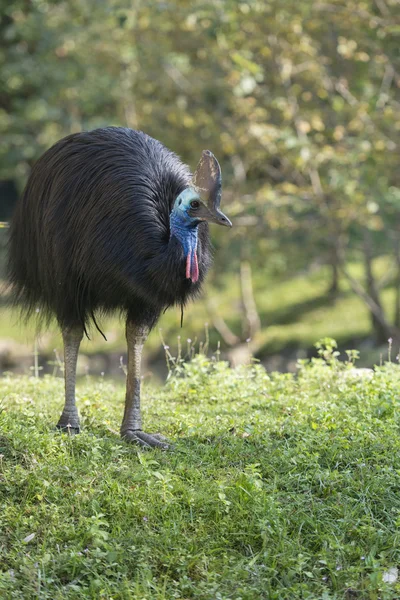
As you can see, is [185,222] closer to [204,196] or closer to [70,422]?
[204,196]

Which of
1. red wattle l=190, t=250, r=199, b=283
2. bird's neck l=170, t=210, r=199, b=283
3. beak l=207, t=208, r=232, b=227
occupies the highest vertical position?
beak l=207, t=208, r=232, b=227

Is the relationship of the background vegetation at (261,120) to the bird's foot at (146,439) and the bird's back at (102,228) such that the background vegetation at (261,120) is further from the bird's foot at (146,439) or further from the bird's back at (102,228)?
the bird's foot at (146,439)

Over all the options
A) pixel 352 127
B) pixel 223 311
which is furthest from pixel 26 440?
pixel 223 311

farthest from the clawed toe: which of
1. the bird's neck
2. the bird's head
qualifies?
the bird's head

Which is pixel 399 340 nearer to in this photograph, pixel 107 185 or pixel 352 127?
pixel 352 127

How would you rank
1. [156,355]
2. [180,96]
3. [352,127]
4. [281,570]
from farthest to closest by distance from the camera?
[156,355]
[180,96]
[352,127]
[281,570]

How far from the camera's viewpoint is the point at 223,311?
55.5 feet

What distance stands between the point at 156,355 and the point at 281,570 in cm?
1163

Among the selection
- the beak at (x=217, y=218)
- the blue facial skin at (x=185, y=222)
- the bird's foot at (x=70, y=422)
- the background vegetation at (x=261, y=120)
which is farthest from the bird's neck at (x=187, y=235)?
the background vegetation at (x=261, y=120)

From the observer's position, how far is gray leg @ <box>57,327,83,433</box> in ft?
17.7

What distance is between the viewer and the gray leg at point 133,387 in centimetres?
537

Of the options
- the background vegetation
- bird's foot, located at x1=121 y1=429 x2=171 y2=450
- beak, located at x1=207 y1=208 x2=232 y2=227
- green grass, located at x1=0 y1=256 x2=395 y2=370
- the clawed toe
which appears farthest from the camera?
green grass, located at x1=0 y1=256 x2=395 y2=370

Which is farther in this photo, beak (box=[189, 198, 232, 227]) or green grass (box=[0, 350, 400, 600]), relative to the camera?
beak (box=[189, 198, 232, 227])

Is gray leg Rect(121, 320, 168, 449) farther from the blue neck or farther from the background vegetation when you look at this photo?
the background vegetation
